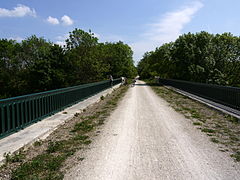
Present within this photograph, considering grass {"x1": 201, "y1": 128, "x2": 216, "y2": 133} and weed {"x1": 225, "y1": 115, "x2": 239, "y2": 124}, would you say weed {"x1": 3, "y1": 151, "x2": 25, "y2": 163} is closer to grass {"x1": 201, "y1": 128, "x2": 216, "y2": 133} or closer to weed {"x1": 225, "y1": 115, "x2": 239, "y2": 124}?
grass {"x1": 201, "y1": 128, "x2": 216, "y2": 133}

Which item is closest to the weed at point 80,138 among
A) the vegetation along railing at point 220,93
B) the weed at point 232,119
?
the weed at point 232,119

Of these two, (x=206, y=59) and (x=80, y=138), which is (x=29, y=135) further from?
(x=206, y=59)

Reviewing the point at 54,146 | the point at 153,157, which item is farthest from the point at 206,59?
the point at 54,146

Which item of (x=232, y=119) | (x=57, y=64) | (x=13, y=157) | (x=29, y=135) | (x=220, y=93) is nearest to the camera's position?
(x=13, y=157)

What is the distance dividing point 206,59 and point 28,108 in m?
33.1

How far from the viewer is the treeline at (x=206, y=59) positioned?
1399 inches

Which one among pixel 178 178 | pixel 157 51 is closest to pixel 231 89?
pixel 178 178

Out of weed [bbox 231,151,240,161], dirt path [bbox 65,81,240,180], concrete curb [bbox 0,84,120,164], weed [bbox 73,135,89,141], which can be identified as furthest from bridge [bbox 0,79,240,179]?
weed [bbox 73,135,89,141]

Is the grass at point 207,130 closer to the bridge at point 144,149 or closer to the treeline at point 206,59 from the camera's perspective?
the bridge at point 144,149

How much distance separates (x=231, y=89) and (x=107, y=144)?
7.91 metres

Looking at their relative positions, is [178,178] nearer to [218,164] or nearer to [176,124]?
[218,164]

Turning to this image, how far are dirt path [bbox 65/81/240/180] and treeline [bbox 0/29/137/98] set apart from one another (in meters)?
25.3

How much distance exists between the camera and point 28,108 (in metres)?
7.35

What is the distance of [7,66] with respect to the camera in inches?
1987
